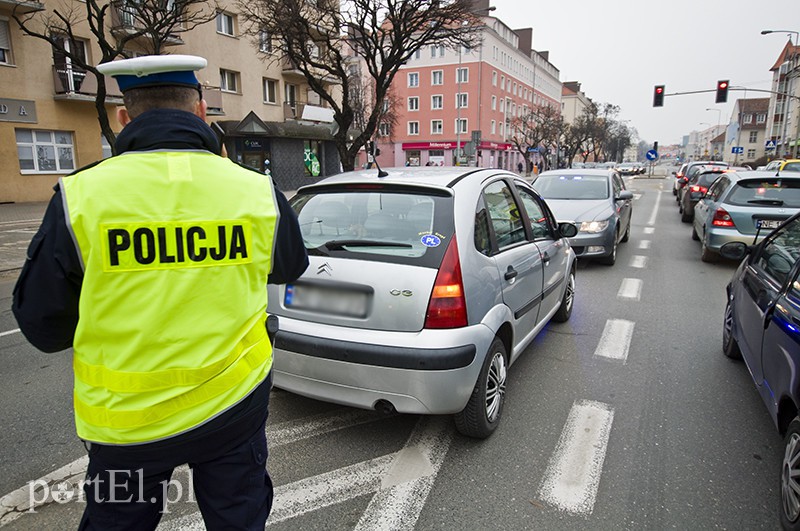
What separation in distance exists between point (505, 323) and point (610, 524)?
133 cm

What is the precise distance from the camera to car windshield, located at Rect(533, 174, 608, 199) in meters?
10.1

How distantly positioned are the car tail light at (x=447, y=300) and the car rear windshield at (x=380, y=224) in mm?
86

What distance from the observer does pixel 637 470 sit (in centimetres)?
305

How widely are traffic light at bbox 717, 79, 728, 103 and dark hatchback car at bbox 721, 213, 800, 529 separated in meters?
32.7

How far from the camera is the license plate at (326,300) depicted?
307cm

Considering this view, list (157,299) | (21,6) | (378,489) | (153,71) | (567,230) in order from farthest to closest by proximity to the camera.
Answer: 1. (21,6)
2. (567,230)
3. (378,489)
4. (153,71)
5. (157,299)

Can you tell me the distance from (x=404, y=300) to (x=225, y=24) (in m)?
30.1

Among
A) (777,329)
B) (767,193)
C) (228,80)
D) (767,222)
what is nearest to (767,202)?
(767,193)

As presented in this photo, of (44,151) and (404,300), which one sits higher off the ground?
(44,151)

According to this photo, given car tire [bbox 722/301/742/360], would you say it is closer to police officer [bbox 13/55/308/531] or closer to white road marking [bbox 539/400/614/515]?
white road marking [bbox 539/400/614/515]

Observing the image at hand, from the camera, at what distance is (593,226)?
9016mm

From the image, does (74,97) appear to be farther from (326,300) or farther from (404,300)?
(404,300)

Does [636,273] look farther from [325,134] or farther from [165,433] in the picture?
[325,134]

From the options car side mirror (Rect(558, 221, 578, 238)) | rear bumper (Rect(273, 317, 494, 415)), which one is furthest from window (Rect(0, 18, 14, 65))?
rear bumper (Rect(273, 317, 494, 415))
